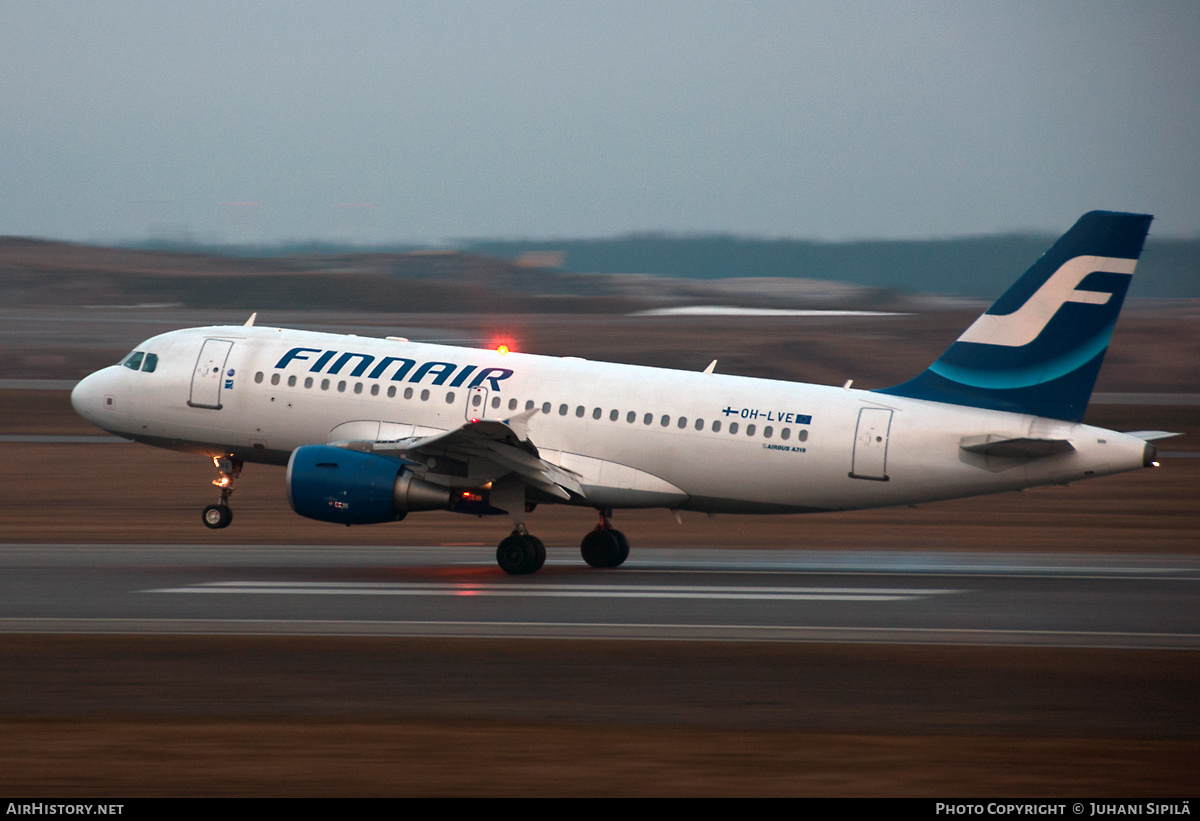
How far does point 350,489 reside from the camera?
72.3 feet

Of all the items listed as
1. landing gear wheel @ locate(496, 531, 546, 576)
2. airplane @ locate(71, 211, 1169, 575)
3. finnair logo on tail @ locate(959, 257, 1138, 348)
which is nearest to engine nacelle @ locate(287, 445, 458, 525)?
airplane @ locate(71, 211, 1169, 575)

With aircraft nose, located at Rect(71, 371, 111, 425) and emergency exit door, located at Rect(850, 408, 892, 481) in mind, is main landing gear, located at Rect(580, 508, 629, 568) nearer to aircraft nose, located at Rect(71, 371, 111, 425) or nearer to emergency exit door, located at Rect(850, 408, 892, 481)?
emergency exit door, located at Rect(850, 408, 892, 481)

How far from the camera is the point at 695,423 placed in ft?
77.9

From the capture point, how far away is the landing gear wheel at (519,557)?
22.9 metres

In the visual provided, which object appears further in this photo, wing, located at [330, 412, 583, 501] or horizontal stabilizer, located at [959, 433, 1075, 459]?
horizontal stabilizer, located at [959, 433, 1075, 459]

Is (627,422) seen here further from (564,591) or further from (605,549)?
(564,591)

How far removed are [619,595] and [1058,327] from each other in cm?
945

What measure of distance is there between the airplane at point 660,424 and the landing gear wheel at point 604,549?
0.09 feet

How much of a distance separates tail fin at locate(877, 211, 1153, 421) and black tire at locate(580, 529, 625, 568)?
606 centimetres

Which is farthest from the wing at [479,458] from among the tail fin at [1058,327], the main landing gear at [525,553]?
the tail fin at [1058,327]

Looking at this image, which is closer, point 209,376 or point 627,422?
point 627,422

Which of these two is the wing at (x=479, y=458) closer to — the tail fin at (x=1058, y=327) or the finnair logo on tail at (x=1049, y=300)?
the tail fin at (x=1058, y=327)

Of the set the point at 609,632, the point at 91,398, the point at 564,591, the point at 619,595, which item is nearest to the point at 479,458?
the point at 564,591

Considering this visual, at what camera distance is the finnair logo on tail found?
75.0 feet
